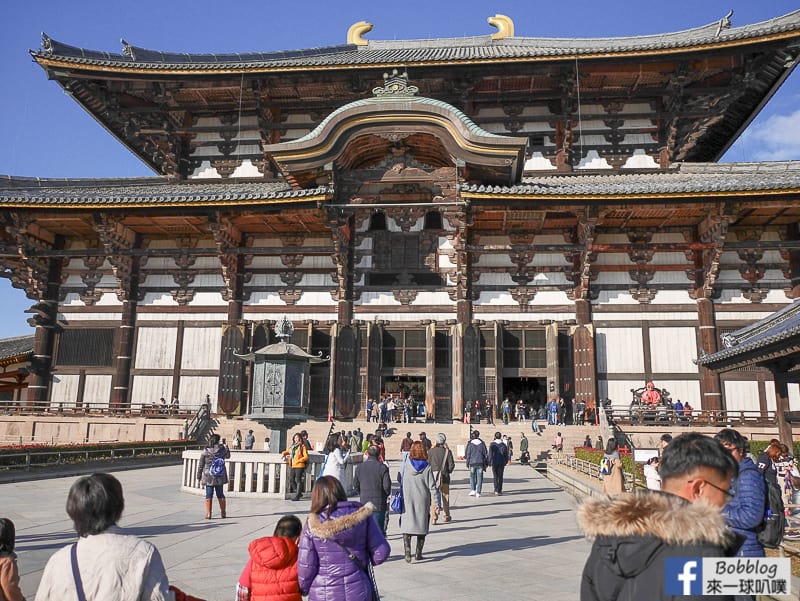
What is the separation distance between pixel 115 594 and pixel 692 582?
2395 mm

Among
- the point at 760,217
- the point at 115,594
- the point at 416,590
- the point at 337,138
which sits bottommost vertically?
the point at 416,590

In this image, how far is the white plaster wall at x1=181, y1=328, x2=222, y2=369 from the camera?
25.7 metres

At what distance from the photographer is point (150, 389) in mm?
25562

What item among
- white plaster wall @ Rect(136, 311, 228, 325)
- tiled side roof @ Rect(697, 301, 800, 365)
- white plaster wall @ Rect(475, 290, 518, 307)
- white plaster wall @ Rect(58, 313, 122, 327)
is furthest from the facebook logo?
white plaster wall @ Rect(58, 313, 122, 327)

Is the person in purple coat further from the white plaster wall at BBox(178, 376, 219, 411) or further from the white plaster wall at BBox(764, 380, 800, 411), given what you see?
the white plaster wall at BBox(764, 380, 800, 411)

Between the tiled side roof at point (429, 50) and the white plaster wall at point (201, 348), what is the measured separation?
1068cm

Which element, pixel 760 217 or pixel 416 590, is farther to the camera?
pixel 760 217

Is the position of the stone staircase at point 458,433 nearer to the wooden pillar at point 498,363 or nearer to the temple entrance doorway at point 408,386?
the wooden pillar at point 498,363

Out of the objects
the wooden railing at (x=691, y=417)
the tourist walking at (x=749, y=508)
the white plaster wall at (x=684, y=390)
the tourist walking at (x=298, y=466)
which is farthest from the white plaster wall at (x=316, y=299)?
the tourist walking at (x=749, y=508)

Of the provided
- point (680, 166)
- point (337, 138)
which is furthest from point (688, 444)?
point (680, 166)

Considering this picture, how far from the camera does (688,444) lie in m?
2.65

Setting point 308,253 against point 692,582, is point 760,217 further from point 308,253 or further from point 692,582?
point 692,582

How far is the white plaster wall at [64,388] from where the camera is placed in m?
25.7

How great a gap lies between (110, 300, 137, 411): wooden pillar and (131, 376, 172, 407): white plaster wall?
1.01 ft
